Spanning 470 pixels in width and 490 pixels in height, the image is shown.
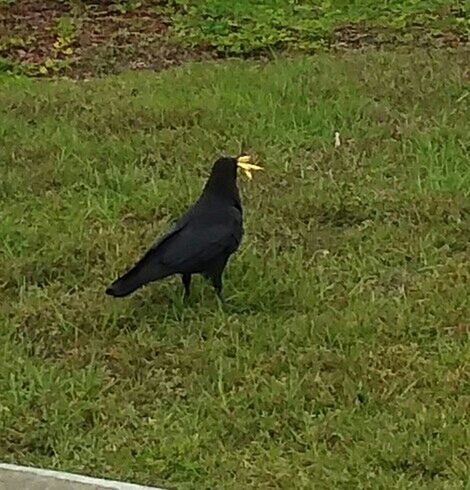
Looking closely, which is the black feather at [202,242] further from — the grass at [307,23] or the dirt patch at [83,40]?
the grass at [307,23]

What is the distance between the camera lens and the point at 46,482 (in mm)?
3131

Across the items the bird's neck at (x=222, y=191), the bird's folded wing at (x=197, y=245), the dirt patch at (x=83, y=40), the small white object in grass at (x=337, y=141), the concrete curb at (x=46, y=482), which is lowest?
the dirt patch at (x=83, y=40)

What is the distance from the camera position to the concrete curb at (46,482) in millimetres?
3094

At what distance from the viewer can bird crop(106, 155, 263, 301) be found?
493cm

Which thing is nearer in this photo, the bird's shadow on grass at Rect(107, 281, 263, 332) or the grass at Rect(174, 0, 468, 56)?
the bird's shadow on grass at Rect(107, 281, 263, 332)

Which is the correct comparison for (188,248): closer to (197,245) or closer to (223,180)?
(197,245)

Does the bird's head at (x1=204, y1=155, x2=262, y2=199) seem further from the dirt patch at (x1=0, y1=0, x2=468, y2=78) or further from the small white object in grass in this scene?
the dirt patch at (x1=0, y1=0, x2=468, y2=78)

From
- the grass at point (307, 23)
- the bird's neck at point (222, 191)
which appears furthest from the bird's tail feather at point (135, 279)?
the grass at point (307, 23)

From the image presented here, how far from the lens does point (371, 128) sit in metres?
7.14

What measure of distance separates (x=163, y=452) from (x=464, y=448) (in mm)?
892

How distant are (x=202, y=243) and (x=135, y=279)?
30cm

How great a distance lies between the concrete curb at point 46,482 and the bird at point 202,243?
1.74m

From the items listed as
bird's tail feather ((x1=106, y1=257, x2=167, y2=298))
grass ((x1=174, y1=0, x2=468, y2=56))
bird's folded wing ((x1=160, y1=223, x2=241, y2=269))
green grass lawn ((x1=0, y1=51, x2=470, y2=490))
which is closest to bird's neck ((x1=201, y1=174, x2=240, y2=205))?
bird's folded wing ((x1=160, y1=223, x2=241, y2=269))

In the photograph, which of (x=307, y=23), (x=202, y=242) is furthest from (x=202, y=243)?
(x=307, y=23)
